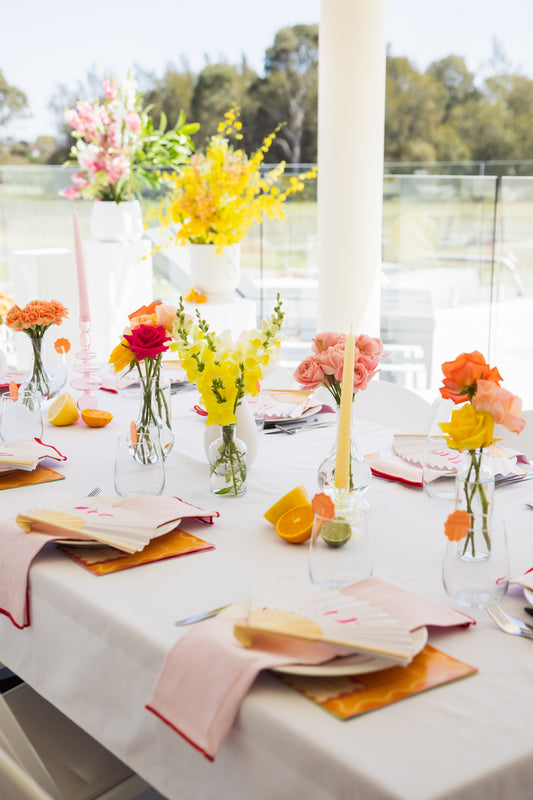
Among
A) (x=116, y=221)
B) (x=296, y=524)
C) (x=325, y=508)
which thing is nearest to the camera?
(x=325, y=508)

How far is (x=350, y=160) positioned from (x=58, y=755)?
9.77 ft

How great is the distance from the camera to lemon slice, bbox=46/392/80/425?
2049 mm

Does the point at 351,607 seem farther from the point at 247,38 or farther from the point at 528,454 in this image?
the point at 247,38

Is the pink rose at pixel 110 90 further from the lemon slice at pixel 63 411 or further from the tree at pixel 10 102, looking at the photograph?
the tree at pixel 10 102

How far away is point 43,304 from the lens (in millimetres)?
2051

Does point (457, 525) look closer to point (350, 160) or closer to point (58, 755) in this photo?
point (58, 755)

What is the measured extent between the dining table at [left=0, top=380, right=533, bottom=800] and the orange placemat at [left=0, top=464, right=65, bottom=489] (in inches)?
0.9

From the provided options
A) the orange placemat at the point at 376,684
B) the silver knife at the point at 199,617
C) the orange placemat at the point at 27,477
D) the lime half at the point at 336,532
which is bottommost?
the orange placemat at the point at 27,477

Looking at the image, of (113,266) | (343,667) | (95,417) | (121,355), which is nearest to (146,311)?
(121,355)

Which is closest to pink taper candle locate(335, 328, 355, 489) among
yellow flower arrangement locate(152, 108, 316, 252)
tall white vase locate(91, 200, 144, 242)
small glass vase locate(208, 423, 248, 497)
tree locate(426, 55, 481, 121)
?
small glass vase locate(208, 423, 248, 497)

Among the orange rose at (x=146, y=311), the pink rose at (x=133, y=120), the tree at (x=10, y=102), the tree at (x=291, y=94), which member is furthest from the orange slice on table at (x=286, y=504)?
the tree at (x=291, y=94)

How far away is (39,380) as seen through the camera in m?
2.21

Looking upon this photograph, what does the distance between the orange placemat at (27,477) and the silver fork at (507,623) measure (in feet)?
2.97

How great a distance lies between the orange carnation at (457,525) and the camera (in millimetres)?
1057
